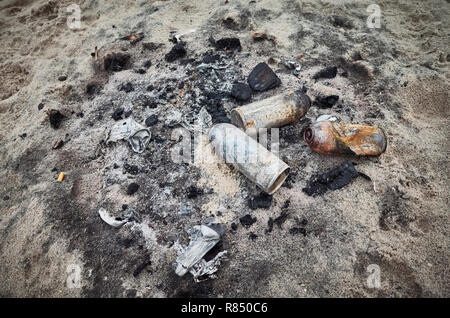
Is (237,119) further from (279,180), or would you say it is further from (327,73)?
(327,73)

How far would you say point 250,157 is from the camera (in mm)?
2590

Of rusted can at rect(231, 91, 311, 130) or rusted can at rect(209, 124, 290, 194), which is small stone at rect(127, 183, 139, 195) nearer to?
rusted can at rect(209, 124, 290, 194)

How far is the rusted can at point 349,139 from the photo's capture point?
277 cm

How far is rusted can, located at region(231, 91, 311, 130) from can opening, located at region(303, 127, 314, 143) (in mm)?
286

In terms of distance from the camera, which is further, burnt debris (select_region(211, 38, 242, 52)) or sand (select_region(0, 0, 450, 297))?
burnt debris (select_region(211, 38, 242, 52))

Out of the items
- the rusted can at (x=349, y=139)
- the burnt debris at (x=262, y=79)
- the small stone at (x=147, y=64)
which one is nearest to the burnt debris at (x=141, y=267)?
the rusted can at (x=349, y=139)

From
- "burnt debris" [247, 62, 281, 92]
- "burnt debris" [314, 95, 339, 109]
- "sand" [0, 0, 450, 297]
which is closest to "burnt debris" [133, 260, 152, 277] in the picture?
"sand" [0, 0, 450, 297]

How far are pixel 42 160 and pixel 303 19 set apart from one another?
470 cm

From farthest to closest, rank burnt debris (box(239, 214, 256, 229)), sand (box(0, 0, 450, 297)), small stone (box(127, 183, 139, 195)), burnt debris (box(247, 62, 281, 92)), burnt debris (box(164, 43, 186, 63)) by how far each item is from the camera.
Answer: burnt debris (box(164, 43, 186, 63)), burnt debris (box(247, 62, 281, 92)), small stone (box(127, 183, 139, 195)), burnt debris (box(239, 214, 256, 229)), sand (box(0, 0, 450, 297))

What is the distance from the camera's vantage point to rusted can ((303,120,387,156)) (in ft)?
9.09

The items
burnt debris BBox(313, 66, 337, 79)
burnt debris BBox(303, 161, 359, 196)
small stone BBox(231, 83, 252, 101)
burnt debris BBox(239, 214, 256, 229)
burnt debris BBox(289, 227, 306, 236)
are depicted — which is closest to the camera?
burnt debris BBox(289, 227, 306, 236)

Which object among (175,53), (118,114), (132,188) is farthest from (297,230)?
(175,53)

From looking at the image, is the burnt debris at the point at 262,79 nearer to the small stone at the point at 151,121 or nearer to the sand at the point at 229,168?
the sand at the point at 229,168
